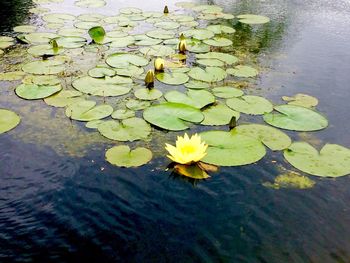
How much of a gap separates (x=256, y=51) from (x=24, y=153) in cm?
397

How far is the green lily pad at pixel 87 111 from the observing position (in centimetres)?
388

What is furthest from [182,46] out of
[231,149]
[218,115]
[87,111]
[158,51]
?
[231,149]

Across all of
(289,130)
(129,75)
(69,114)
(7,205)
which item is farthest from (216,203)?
(129,75)

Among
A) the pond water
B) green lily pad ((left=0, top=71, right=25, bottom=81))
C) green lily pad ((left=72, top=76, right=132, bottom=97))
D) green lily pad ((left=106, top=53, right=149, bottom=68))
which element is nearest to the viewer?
the pond water

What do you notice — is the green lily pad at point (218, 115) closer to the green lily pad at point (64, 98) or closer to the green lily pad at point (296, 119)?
the green lily pad at point (296, 119)

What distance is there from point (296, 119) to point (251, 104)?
1.82ft

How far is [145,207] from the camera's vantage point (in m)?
2.83

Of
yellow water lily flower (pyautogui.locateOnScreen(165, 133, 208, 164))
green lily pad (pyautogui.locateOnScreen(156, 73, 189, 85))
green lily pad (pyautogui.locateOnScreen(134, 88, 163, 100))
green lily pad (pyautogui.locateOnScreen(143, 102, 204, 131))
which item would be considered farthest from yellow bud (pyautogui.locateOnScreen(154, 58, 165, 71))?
yellow water lily flower (pyautogui.locateOnScreen(165, 133, 208, 164))

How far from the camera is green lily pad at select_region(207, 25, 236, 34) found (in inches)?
257

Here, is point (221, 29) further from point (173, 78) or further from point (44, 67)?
point (44, 67)

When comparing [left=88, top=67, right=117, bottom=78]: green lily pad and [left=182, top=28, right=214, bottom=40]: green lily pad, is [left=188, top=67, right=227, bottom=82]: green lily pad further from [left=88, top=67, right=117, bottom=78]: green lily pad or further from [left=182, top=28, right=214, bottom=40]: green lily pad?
[left=182, top=28, right=214, bottom=40]: green lily pad

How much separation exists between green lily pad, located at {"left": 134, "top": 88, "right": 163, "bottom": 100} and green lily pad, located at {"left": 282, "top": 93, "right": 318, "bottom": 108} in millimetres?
1564

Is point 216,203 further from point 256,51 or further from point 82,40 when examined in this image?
point 82,40

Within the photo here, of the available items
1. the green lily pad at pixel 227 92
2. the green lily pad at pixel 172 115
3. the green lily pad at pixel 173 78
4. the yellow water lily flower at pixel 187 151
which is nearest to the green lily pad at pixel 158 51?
the green lily pad at pixel 173 78
